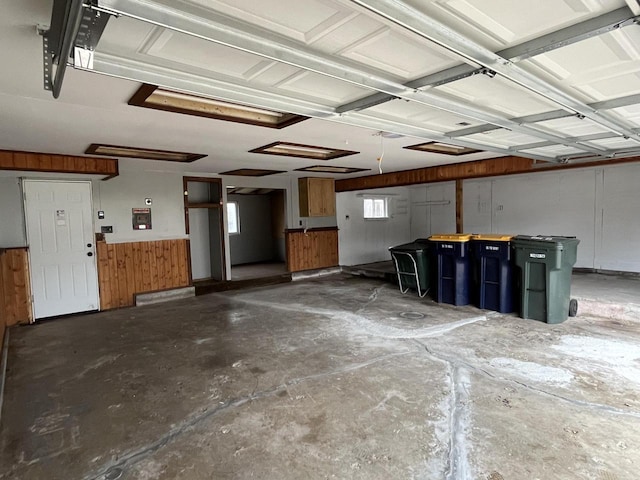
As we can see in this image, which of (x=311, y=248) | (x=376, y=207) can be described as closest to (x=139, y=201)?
(x=311, y=248)

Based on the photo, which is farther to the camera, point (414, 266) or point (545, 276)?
point (414, 266)

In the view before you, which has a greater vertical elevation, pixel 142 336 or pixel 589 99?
pixel 589 99

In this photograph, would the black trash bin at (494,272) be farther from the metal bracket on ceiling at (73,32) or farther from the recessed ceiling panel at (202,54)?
the metal bracket on ceiling at (73,32)

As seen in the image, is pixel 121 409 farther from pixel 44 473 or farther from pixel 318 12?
pixel 318 12

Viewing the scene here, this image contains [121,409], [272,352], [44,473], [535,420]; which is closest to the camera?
[44,473]

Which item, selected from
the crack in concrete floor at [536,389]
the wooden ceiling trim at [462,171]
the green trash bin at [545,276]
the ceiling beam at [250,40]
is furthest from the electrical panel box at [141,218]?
the green trash bin at [545,276]

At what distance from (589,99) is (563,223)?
629 centimetres

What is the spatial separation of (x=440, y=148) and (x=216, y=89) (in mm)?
3846

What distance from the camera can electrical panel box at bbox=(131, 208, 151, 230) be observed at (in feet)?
21.5

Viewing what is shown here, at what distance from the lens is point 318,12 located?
1542mm

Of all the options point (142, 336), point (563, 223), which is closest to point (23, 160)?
point (142, 336)

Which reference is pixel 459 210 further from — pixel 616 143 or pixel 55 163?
pixel 55 163

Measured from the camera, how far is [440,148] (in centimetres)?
527

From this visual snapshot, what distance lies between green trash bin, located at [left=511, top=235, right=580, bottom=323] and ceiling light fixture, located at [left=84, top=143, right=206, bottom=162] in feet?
15.6
